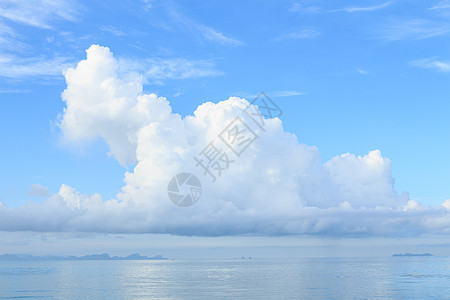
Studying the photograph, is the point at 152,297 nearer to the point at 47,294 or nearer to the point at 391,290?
the point at 47,294

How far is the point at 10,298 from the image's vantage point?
133 metres

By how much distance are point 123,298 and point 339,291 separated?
69.1 m

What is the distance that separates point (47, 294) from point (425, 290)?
4977 inches

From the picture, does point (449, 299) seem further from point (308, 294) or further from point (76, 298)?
point (76, 298)

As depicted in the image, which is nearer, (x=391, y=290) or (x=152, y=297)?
(x=152, y=297)

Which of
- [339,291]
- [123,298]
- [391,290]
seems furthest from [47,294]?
[391,290]

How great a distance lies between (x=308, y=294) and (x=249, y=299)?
881 inches

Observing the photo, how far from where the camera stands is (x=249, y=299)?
125 meters

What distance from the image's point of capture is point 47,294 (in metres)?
143

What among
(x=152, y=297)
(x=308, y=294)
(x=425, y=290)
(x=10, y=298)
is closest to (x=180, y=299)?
(x=152, y=297)

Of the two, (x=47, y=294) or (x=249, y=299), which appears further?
(x=47, y=294)

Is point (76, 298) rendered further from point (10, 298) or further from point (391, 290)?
point (391, 290)

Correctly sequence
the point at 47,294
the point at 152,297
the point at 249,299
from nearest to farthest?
the point at 249,299 < the point at 152,297 < the point at 47,294

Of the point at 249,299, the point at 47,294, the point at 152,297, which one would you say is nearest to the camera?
the point at 249,299
